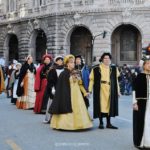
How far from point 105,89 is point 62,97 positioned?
3.42ft

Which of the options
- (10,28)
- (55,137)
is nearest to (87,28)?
(10,28)

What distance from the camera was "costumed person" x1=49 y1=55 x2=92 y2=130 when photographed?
1141 centimetres

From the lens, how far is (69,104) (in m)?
11.5

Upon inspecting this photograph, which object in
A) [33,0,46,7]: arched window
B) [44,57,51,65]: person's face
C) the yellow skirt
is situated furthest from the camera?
[33,0,46,7]: arched window

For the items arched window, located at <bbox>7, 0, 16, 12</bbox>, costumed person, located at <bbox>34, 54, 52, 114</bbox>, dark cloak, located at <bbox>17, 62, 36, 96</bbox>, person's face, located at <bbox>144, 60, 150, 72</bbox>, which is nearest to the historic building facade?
arched window, located at <bbox>7, 0, 16, 12</bbox>

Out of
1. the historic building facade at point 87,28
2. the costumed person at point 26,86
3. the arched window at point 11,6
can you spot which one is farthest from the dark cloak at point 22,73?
the arched window at point 11,6

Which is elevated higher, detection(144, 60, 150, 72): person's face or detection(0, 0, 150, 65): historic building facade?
detection(0, 0, 150, 65): historic building facade

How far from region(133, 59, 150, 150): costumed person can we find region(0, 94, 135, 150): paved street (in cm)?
40

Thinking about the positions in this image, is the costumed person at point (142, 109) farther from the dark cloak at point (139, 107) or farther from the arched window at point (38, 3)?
the arched window at point (38, 3)

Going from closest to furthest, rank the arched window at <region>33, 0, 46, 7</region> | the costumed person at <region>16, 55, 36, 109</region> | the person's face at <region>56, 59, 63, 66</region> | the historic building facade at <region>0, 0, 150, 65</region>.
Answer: the person's face at <region>56, 59, 63, 66</region>, the costumed person at <region>16, 55, 36, 109</region>, the historic building facade at <region>0, 0, 150, 65</region>, the arched window at <region>33, 0, 46, 7</region>

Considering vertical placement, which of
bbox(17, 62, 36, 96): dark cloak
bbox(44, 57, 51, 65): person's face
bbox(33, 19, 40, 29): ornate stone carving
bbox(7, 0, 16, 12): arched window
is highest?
bbox(7, 0, 16, 12): arched window

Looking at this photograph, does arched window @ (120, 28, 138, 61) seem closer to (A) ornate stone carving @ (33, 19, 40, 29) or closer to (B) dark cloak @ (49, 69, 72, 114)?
(A) ornate stone carving @ (33, 19, 40, 29)

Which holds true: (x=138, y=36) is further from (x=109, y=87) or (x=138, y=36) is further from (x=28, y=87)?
(x=109, y=87)

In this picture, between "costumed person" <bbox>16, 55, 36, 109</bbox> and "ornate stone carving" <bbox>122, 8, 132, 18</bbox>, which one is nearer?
"costumed person" <bbox>16, 55, 36, 109</bbox>
